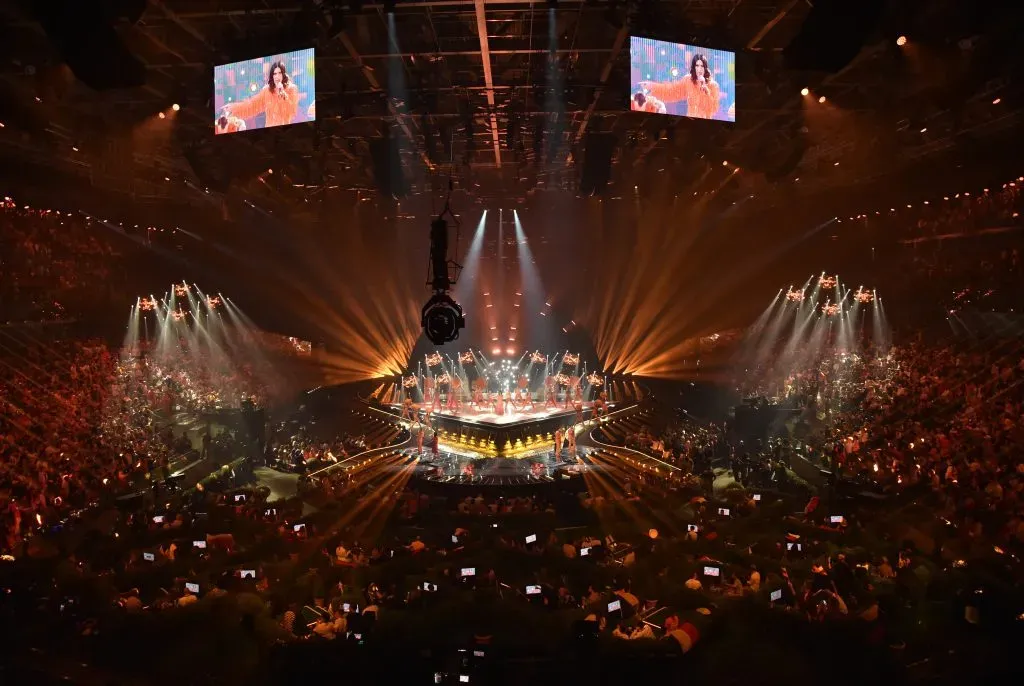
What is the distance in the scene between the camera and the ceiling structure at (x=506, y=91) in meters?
7.09

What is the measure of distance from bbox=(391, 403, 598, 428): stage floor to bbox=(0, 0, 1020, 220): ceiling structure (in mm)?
5961

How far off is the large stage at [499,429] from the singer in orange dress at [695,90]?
9.50 metres

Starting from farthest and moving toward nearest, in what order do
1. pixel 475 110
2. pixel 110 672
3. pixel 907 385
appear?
pixel 907 385 → pixel 475 110 → pixel 110 672

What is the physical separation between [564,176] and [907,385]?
822cm

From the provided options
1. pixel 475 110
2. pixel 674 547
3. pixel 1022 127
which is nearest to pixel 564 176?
pixel 475 110

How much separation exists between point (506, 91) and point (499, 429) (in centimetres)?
820

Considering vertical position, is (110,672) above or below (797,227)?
below

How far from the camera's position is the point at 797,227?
1432cm

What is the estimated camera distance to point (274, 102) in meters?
7.09

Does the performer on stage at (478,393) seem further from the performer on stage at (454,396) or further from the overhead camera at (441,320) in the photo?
the overhead camera at (441,320)

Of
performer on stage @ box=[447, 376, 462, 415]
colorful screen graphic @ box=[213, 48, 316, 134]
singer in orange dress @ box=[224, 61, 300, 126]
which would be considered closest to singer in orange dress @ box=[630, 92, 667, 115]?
colorful screen graphic @ box=[213, 48, 316, 134]

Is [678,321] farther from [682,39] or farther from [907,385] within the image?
[682,39]

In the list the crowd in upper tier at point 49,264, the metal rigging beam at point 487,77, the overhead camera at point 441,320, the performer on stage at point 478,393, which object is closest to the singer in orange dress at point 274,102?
the metal rigging beam at point 487,77

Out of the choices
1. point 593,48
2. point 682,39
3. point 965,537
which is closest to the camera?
point 682,39
